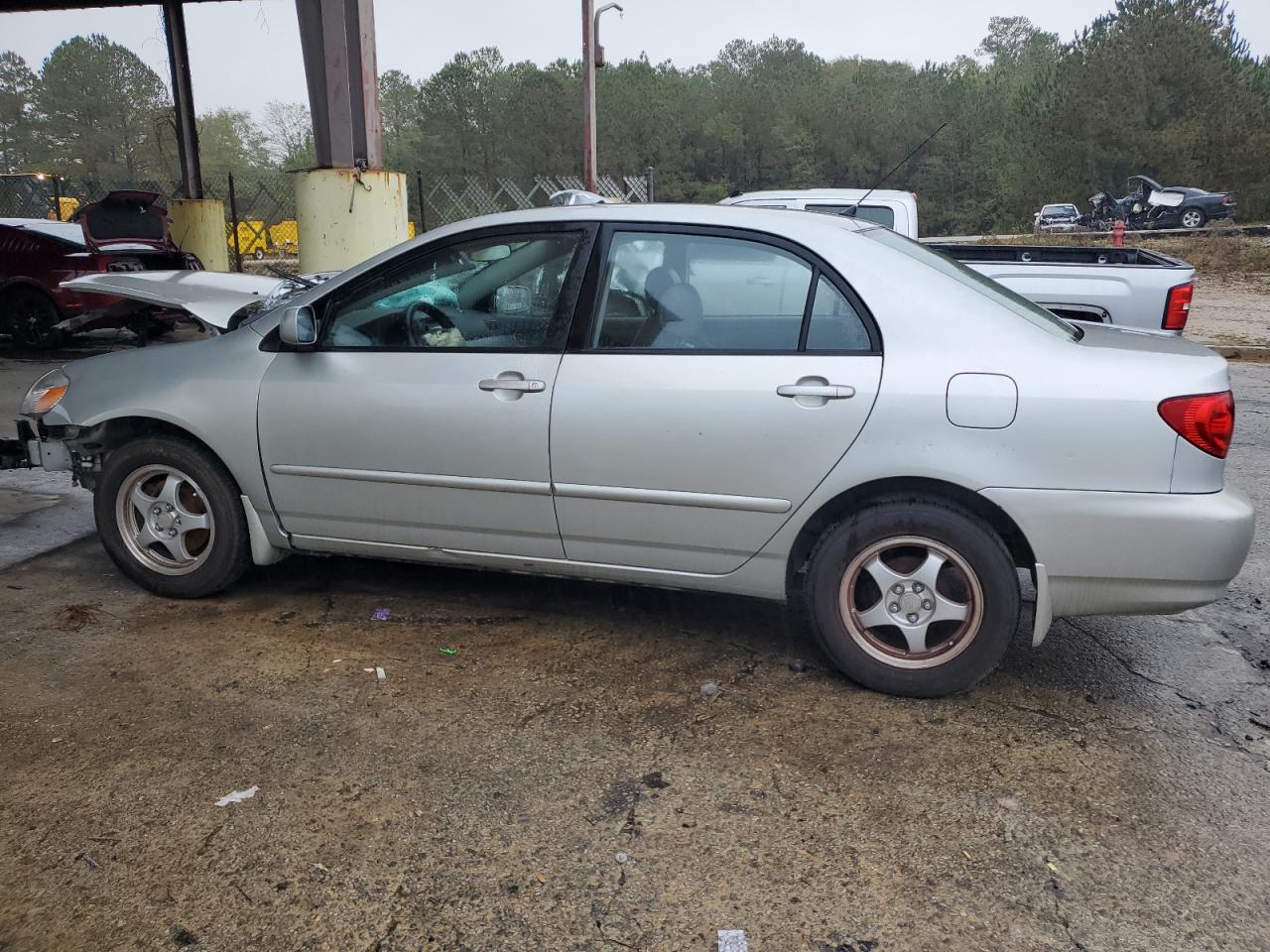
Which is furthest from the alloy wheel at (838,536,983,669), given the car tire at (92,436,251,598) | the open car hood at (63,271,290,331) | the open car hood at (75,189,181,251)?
the open car hood at (75,189,181,251)

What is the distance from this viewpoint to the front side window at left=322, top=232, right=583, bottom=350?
3.83 metres

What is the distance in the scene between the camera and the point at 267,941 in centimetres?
234

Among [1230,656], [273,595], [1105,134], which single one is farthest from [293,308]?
[1105,134]

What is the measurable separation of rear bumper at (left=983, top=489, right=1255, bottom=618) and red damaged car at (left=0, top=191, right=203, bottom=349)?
10294mm

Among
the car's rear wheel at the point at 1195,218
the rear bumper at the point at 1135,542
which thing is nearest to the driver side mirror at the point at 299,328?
the rear bumper at the point at 1135,542

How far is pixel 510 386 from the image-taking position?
3732 mm

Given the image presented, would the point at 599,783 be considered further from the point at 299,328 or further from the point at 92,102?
the point at 92,102

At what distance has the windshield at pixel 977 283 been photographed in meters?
3.54

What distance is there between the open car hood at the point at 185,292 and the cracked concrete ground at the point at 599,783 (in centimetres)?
147

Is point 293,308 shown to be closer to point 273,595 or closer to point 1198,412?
point 273,595

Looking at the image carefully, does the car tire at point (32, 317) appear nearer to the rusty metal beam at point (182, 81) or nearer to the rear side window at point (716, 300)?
the rusty metal beam at point (182, 81)

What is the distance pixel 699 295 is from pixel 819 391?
56 cm

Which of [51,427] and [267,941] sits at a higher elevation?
[51,427]

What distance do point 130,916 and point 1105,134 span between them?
52606 mm
